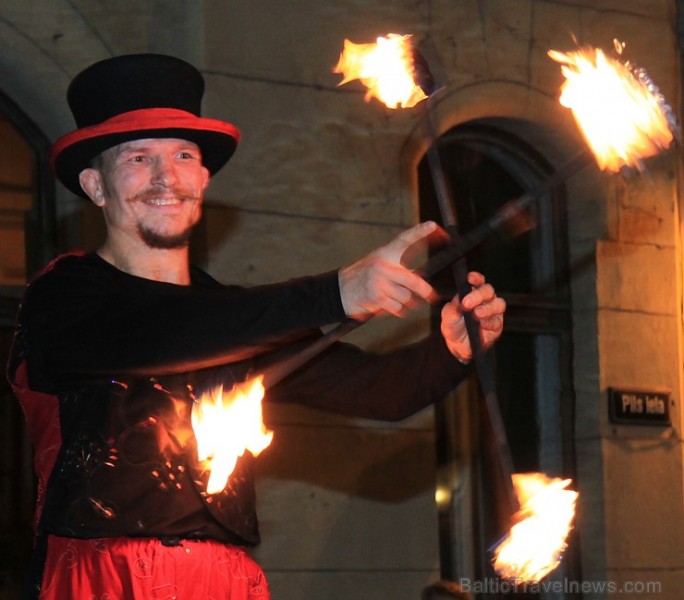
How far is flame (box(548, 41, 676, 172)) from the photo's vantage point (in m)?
3.76

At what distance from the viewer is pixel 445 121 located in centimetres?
691

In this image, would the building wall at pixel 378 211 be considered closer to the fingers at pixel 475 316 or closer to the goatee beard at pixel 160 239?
the goatee beard at pixel 160 239

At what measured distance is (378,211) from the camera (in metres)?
6.66

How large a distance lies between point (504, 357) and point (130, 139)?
356cm

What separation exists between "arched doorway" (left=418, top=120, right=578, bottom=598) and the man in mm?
2846

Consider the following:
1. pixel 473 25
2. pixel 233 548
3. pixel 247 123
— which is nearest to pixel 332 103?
pixel 247 123

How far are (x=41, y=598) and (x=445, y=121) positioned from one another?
3.56m

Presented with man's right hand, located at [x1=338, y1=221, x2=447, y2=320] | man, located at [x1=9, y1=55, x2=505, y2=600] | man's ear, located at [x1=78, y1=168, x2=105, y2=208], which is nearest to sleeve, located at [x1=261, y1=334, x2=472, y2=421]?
man, located at [x1=9, y1=55, x2=505, y2=600]

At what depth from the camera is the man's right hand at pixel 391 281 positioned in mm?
3422

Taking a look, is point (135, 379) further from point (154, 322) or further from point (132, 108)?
point (132, 108)

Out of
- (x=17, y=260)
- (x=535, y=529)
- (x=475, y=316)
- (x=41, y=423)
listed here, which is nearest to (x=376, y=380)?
(x=475, y=316)

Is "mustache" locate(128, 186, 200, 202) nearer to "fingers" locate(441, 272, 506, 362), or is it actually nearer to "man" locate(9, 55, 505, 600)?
"man" locate(9, 55, 505, 600)

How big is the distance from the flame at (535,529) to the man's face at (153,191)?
1090mm

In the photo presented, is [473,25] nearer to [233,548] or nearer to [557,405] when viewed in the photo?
[557,405]
